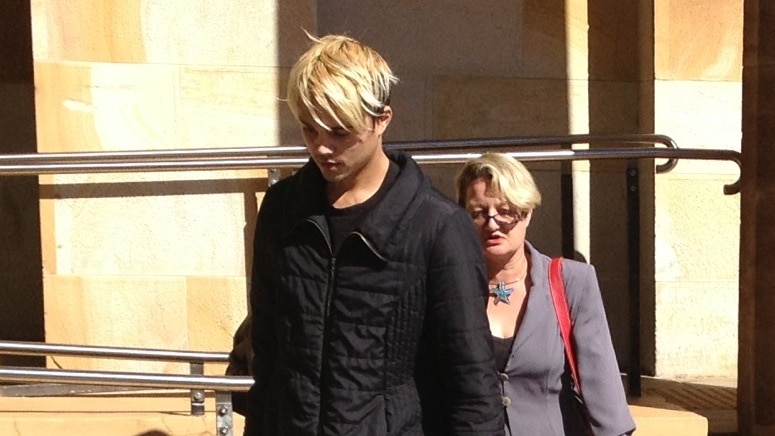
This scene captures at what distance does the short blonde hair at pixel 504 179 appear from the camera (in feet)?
10.8

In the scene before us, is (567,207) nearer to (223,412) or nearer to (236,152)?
(236,152)

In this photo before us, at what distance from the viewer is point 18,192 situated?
314 inches

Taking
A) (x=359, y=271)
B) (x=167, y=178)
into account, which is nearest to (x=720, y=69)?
(x=167, y=178)

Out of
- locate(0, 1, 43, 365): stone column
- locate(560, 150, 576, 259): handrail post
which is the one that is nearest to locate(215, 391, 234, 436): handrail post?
locate(560, 150, 576, 259): handrail post

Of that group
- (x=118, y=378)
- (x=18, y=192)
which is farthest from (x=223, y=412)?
(x=18, y=192)

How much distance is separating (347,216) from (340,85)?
0.99ft

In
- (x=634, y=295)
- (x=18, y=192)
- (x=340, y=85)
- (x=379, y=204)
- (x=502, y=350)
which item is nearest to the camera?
(x=340, y=85)

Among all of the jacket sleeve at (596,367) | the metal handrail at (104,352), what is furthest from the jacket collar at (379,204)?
the metal handrail at (104,352)

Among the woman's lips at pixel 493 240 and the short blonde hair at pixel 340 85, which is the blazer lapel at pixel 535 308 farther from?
the short blonde hair at pixel 340 85

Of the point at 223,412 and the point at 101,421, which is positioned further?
the point at 101,421

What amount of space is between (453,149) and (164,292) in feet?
4.97

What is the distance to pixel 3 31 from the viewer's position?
803 cm

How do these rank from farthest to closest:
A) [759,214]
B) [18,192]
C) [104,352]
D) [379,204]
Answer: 1. [18,192]
2. [759,214]
3. [104,352]
4. [379,204]

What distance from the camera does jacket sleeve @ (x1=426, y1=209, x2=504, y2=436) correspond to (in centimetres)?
264
